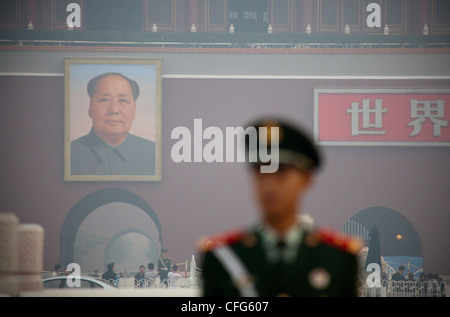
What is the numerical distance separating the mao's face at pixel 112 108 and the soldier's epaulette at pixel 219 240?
16.5 m

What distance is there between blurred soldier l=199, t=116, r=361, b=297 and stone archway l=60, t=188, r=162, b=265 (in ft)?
53.3

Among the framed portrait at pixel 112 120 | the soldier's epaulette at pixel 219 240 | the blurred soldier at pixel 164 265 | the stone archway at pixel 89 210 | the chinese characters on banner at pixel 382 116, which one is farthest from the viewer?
the chinese characters on banner at pixel 382 116

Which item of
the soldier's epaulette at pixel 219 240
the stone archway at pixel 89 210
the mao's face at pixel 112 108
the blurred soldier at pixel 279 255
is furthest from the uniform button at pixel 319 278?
the mao's face at pixel 112 108

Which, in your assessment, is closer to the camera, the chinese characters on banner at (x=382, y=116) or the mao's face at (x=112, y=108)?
the mao's face at (x=112, y=108)

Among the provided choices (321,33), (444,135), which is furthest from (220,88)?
(444,135)

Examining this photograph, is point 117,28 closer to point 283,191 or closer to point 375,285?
point 375,285

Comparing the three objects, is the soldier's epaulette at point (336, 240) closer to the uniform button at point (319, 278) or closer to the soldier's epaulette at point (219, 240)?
the uniform button at point (319, 278)

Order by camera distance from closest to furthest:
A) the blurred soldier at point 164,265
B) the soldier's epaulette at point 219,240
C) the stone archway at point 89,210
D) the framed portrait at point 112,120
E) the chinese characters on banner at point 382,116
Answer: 1. the soldier's epaulette at point 219,240
2. the blurred soldier at point 164,265
3. the stone archway at point 89,210
4. the framed portrait at point 112,120
5. the chinese characters on banner at point 382,116

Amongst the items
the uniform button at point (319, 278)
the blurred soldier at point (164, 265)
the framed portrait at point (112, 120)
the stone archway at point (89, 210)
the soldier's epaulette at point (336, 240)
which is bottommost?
the blurred soldier at point (164, 265)

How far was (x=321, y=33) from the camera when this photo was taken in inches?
746

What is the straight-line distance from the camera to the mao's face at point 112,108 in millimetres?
18250

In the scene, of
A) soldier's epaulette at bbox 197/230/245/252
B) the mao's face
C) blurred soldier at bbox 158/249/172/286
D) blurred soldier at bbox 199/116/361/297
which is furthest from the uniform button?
the mao's face

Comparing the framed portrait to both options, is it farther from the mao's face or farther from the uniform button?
the uniform button

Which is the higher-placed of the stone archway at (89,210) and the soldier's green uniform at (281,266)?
the soldier's green uniform at (281,266)
